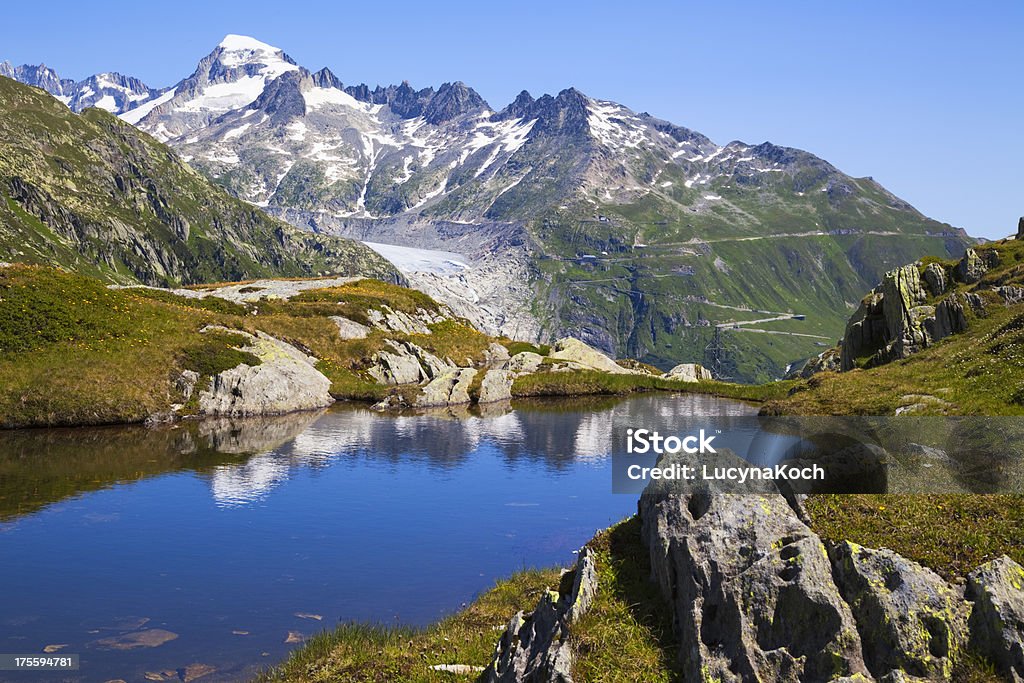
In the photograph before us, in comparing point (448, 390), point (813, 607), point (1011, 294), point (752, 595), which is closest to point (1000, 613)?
point (813, 607)

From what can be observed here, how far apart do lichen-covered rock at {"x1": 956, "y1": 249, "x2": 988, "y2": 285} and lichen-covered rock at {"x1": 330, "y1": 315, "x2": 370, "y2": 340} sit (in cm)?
6042

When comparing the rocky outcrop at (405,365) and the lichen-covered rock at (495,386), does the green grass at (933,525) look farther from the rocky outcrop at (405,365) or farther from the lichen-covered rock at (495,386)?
the rocky outcrop at (405,365)

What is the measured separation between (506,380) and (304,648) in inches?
2398

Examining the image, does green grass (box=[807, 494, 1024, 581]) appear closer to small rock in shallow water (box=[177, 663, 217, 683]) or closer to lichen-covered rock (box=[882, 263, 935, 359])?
small rock in shallow water (box=[177, 663, 217, 683])

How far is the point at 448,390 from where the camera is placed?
247 ft

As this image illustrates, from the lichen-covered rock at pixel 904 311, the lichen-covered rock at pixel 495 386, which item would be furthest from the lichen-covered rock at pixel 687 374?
the lichen-covered rock at pixel 904 311

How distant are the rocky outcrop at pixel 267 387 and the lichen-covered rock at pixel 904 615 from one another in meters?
56.2

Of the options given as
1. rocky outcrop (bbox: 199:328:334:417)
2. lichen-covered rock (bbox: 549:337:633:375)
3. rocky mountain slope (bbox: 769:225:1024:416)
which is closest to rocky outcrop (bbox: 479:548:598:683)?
rocky mountain slope (bbox: 769:225:1024:416)

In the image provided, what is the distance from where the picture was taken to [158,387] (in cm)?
5931

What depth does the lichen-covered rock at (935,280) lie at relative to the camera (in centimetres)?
6247

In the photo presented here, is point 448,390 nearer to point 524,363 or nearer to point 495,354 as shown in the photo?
point 524,363

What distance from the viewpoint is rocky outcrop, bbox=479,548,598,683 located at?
576 inches

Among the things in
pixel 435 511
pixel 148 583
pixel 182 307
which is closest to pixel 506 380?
pixel 182 307

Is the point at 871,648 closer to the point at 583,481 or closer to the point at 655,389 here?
the point at 583,481
